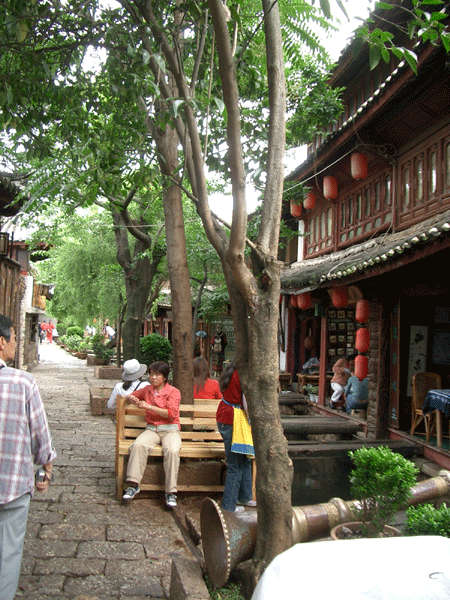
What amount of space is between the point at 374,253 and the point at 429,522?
554 cm

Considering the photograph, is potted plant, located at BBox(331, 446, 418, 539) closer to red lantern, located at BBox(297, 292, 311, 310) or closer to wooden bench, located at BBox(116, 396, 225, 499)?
wooden bench, located at BBox(116, 396, 225, 499)

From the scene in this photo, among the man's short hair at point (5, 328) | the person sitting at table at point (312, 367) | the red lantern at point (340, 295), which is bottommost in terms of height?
the person sitting at table at point (312, 367)

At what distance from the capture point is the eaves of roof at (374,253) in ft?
21.7

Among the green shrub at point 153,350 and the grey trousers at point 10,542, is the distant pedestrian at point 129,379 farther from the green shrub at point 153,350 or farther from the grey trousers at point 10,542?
the green shrub at point 153,350

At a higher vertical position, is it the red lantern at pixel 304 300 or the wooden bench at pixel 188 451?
the red lantern at pixel 304 300

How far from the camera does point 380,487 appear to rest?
3.79m

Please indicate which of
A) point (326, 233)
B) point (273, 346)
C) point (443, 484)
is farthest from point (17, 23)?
point (326, 233)

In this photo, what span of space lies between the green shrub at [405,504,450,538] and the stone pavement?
4.93 feet

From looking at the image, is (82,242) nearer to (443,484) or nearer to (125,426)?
(125,426)

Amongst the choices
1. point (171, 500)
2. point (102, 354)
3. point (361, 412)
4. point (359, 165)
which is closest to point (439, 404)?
point (361, 412)

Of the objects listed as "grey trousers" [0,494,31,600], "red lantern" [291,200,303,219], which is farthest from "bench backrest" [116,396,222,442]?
"red lantern" [291,200,303,219]

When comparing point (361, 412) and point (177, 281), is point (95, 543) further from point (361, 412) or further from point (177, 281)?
point (361, 412)

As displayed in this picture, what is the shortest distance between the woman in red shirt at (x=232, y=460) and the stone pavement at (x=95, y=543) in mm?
585

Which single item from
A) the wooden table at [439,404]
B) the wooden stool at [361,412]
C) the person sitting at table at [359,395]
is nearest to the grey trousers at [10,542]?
the wooden table at [439,404]
